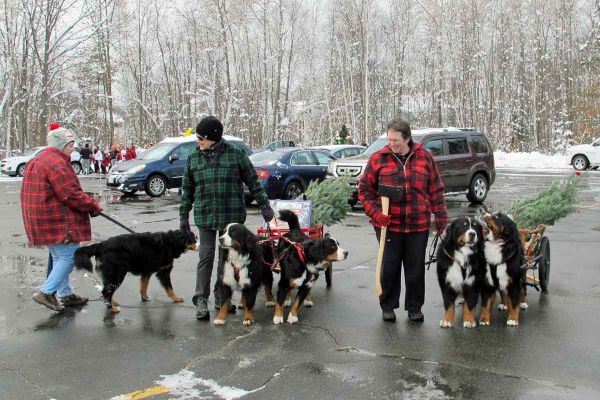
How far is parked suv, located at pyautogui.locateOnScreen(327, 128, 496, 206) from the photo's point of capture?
15.8 meters

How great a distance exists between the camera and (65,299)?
22.2ft

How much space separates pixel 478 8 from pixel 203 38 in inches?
936

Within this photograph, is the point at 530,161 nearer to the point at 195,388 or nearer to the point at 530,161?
the point at 530,161

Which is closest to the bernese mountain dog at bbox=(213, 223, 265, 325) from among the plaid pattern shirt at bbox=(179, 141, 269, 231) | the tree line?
the plaid pattern shirt at bbox=(179, 141, 269, 231)

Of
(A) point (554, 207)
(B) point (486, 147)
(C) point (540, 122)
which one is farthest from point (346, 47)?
(A) point (554, 207)

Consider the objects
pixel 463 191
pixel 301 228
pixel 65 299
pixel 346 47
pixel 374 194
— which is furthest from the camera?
pixel 346 47

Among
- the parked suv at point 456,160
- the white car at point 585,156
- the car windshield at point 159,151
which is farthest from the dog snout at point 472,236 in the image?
the white car at point 585,156

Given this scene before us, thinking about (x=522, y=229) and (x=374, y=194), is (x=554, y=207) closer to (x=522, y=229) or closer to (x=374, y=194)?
(x=522, y=229)

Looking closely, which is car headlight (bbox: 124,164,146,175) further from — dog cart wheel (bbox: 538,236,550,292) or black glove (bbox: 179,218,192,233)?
dog cart wheel (bbox: 538,236,550,292)

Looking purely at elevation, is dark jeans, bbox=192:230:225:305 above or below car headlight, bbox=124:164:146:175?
below

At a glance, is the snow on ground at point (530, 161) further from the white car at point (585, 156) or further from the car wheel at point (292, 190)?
the car wheel at point (292, 190)

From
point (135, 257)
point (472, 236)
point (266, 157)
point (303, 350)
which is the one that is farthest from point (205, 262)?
point (266, 157)

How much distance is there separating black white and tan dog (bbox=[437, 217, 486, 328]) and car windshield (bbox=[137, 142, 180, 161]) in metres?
15.3

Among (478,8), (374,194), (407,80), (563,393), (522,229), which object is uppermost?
(478,8)
